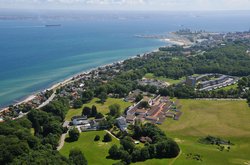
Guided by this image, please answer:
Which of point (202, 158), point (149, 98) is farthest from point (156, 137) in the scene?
point (149, 98)

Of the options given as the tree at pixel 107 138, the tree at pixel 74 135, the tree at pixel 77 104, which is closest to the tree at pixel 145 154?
the tree at pixel 107 138

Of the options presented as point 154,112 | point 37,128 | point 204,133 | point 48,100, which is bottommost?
point 48,100

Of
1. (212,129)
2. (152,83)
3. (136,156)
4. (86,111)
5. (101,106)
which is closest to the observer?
(136,156)

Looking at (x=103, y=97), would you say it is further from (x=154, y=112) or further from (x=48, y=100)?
(x=154, y=112)

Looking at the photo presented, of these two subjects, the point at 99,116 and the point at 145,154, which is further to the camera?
the point at 99,116

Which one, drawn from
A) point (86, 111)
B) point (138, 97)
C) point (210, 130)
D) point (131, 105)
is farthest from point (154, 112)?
point (86, 111)

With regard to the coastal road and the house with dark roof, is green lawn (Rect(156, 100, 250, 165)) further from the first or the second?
the coastal road

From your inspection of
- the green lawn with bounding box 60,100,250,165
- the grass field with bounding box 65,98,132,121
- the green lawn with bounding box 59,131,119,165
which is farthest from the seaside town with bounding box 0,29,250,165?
the green lawn with bounding box 60,100,250,165

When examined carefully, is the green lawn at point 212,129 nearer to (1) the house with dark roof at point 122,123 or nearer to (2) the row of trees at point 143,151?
(2) the row of trees at point 143,151
